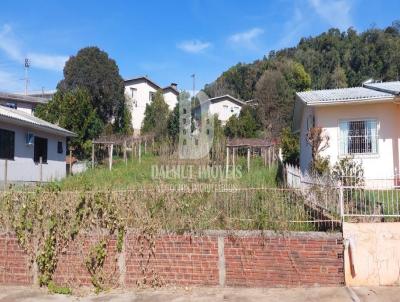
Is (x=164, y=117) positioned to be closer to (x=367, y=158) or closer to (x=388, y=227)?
(x=367, y=158)

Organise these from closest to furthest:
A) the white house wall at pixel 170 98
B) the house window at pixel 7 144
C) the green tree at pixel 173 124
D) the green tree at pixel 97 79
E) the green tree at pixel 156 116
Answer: the house window at pixel 7 144
the green tree at pixel 173 124
the green tree at pixel 97 79
the green tree at pixel 156 116
the white house wall at pixel 170 98

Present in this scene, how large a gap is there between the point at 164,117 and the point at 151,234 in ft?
88.9

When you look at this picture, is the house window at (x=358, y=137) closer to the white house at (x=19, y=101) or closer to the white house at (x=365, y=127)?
the white house at (x=365, y=127)

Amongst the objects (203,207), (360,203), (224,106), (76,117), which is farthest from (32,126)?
(224,106)

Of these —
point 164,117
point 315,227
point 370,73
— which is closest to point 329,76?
point 370,73

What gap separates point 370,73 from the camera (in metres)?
42.6

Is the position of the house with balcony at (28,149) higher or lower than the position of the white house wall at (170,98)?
lower

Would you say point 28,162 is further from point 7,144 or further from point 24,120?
point 24,120

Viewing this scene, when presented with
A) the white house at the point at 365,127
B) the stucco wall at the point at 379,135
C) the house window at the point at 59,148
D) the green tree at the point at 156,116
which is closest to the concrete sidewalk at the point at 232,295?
the white house at the point at 365,127

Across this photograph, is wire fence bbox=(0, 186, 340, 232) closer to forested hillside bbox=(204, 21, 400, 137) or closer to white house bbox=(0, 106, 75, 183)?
white house bbox=(0, 106, 75, 183)

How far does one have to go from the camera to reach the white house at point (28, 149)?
51.5 ft

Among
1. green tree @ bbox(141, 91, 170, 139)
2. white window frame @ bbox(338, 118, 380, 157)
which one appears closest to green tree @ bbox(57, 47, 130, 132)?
green tree @ bbox(141, 91, 170, 139)

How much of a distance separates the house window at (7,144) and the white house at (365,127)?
436 inches

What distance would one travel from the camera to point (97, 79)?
30.3 meters
